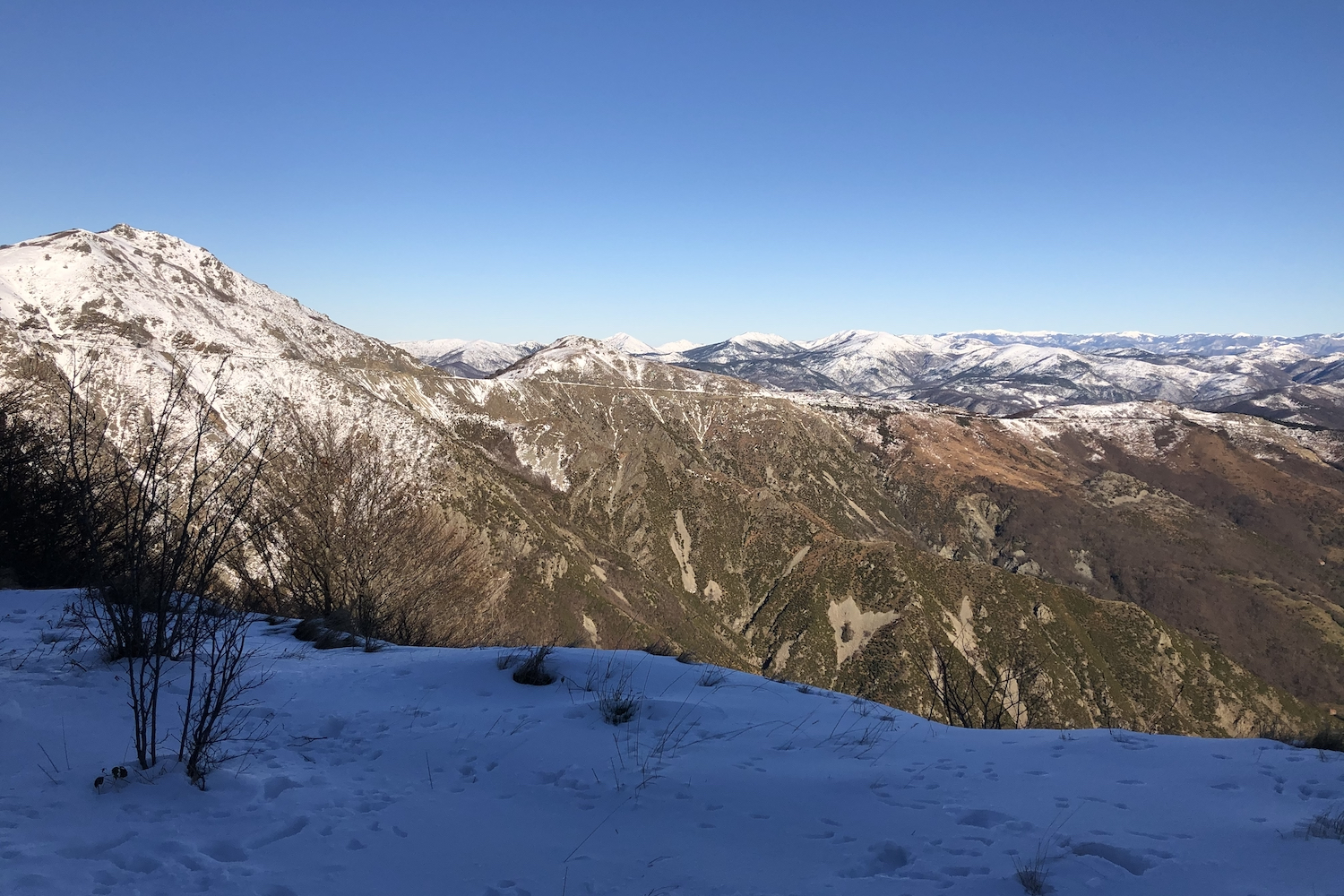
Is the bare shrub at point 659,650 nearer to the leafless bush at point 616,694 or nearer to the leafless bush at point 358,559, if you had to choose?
the leafless bush at point 616,694

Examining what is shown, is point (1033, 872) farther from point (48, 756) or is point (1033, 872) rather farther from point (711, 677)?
point (48, 756)

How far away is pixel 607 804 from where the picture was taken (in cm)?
506

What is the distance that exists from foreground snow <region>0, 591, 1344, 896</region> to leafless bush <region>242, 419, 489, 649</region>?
→ 13.6 ft

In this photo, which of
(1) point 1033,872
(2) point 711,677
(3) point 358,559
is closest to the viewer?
(1) point 1033,872

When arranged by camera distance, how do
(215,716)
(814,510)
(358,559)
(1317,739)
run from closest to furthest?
(215,716)
(1317,739)
(358,559)
(814,510)

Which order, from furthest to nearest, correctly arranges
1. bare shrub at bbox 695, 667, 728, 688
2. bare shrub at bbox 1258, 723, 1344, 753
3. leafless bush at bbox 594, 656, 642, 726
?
bare shrub at bbox 695, 667, 728, 688 < bare shrub at bbox 1258, 723, 1344, 753 < leafless bush at bbox 594, 656, 642, 726

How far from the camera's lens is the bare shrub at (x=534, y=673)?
8.27 metres

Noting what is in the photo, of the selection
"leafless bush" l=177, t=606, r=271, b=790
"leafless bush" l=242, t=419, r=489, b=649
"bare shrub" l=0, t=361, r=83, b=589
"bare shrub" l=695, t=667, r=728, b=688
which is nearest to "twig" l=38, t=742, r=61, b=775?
"leafless bush" l=177, t=606, r=271, b=790

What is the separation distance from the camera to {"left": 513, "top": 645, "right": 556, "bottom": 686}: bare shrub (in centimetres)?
827

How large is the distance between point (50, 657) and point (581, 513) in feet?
331

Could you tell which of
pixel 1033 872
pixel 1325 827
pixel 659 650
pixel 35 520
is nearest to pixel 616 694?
pixel 1033 872

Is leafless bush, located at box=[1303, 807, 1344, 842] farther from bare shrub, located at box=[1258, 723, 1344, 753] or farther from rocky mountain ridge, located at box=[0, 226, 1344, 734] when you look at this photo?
rocky mountain ridge, located at box=[0, 226, 1344, 734]

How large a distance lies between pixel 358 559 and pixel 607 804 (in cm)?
2281

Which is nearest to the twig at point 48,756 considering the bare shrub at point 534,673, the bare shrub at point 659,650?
the bare shrub at point 534,673
